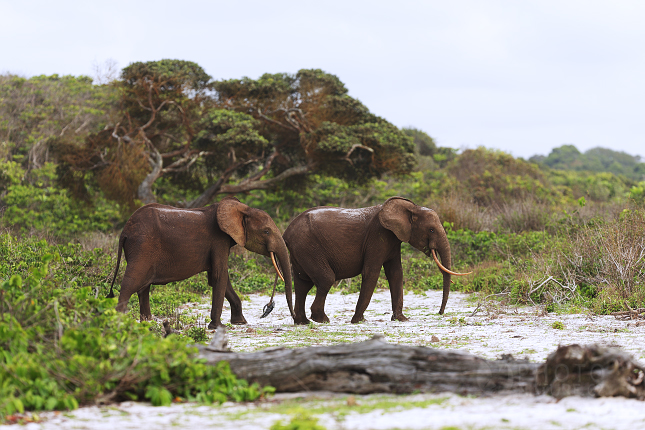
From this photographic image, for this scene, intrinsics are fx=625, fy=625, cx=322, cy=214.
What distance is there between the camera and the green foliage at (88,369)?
4.02m

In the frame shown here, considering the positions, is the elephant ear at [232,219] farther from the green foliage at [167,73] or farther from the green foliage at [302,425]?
the green foliage at [167,73]

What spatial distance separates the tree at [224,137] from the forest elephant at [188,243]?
13.6 m

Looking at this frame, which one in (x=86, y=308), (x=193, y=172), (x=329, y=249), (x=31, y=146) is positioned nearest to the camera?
(x=86, y=308)

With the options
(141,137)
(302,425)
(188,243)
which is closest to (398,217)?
(188,243)

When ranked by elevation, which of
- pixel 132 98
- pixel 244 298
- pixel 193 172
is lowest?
pixel 244 298

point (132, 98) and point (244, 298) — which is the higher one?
point (132, 98)

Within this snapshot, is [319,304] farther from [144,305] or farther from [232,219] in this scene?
[144,305]

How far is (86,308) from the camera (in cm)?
529

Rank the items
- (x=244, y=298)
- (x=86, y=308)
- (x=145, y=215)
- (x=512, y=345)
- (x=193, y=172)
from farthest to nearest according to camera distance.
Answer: (x=193, y=172) < (x=244, y=298) < (x=145, y=215) < (x=512, y=345) < (x=86, y=308)

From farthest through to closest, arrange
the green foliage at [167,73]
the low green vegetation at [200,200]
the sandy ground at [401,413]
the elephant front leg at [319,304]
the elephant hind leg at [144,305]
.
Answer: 1. the green foliage at [167,73]
2. the elephant front leg at [319,304]
3. the elephant hind leg at [144,305]
4. the low green vegetation at [200,200]
5. the sandy ground at [401,413]

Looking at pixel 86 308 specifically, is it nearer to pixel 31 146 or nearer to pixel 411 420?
pixel 411 420

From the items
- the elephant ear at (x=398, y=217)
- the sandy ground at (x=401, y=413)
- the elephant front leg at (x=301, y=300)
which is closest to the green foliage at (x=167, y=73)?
the elephant front leg at (x=301, y=300)

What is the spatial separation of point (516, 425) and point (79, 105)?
33.9 m

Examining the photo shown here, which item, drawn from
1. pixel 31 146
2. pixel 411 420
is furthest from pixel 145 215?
pixel 31 146
